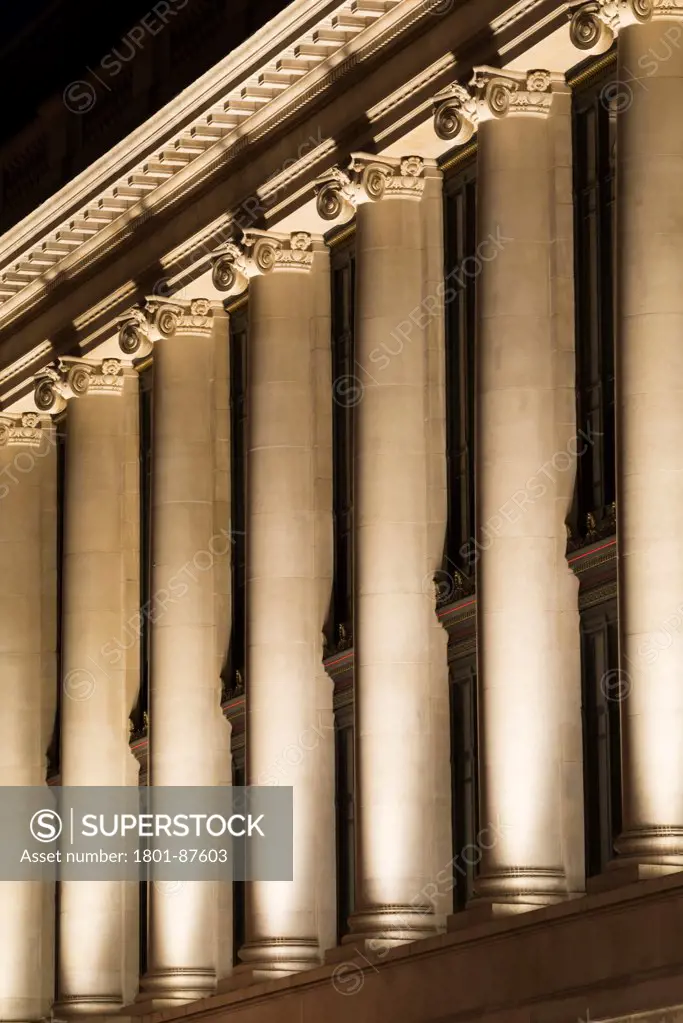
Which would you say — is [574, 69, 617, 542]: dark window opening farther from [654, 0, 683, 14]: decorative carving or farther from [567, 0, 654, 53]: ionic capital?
[654, 0, 683, 14]: decorative carving

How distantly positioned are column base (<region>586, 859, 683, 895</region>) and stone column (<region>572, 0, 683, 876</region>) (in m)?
0.06

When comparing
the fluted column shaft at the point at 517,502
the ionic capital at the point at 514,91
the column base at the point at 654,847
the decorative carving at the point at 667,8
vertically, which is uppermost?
the ionic capital at the point at 514,91

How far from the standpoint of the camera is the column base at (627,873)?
4088 centimetres

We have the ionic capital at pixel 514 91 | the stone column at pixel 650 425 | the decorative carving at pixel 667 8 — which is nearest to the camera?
the stone column at pixel 650 425

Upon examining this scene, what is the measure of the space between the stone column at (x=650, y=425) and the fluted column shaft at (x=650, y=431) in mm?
17

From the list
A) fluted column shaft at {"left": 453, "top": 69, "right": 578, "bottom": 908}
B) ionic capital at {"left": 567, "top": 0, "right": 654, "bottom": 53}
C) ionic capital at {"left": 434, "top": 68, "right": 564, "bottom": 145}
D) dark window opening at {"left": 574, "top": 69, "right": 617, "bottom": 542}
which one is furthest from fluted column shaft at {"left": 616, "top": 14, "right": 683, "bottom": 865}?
ionic capital at {"left": 434, "top": 68, "right": 564, "bottom": 145}

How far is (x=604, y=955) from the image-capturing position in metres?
41.5

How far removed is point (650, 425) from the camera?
42.7 metres

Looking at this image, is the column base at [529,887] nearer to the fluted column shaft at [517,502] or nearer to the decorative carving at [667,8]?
the fluted column shaft at [517,502]

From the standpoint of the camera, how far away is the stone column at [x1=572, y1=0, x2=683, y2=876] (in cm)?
4150

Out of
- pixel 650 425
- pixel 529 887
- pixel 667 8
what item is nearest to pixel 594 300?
pixel 667 8

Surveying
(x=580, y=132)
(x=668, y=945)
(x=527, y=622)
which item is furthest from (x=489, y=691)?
(x=580, y=132)

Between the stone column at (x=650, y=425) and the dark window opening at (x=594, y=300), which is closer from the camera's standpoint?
the stone column at (x=650, y=425)

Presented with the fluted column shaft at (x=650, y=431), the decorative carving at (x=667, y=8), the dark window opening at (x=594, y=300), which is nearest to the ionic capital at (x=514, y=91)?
the dark window opening at (x=594, y=300)
